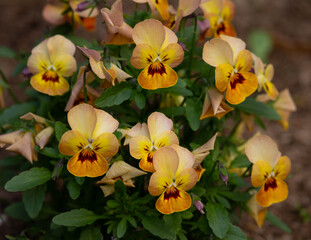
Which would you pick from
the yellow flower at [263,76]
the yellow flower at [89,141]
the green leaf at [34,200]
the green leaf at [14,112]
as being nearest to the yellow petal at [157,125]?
the yellow flower at [89,141]

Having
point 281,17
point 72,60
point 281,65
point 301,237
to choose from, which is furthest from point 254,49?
point 72,60

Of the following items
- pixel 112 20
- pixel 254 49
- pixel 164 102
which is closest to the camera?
pixel 112 20

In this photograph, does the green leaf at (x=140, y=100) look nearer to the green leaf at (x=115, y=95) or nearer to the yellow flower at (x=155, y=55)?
the green leaf at (x=115, y=95)

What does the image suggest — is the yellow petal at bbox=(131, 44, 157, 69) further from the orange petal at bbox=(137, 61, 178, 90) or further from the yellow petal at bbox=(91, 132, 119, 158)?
the yellow petal at bbox=(91, 132, 119, 158)

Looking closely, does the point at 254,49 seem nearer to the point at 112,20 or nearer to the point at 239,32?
the point at 239,32

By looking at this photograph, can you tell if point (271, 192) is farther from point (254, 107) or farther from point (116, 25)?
point (116, 25)
